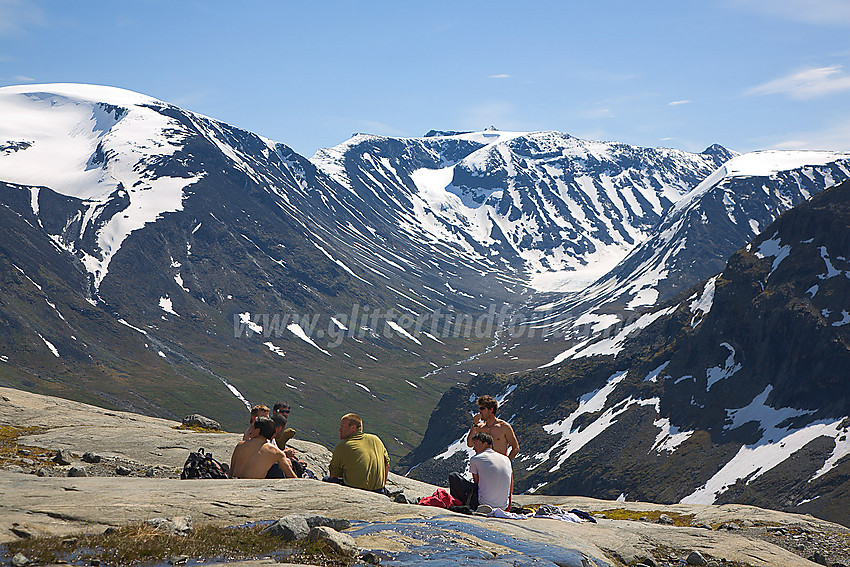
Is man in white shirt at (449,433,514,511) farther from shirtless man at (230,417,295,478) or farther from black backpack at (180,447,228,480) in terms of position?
black backpack at (180,447,228,480)

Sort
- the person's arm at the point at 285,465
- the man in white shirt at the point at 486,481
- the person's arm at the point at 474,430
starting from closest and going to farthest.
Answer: the man in white shirt at the point at 486,481, the person's arm at the point at 474,430, the person's arm at the point at 285,465

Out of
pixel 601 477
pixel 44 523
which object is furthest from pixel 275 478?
pixel 601 477

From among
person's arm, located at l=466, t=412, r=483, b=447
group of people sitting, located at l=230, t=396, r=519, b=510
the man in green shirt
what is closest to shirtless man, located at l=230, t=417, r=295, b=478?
group of people sitting, located at l=230, t=396, r=519, b=510

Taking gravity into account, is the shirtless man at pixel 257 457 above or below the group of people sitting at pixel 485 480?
below

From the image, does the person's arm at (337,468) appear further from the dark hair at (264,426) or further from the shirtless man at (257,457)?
the dark hair at (264,426)

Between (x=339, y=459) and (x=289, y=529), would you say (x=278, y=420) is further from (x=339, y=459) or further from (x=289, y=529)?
(x=289, y=529)

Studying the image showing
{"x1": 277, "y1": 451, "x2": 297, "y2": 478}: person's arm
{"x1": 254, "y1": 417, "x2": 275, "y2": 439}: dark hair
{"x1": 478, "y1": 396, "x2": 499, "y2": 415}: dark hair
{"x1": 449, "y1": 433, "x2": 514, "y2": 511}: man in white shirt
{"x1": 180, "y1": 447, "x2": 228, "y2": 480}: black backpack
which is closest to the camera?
{"x1": 449, "y1": 433, "x2": 514, "y2": 511}: man in white shirt

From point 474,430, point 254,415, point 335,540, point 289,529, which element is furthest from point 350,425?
point 335,540

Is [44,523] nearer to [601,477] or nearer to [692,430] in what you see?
[601,477]

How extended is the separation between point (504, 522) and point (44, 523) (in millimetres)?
11230

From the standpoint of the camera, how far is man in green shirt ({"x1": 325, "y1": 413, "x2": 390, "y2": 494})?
72.3 ft

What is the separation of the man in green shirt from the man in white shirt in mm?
2822

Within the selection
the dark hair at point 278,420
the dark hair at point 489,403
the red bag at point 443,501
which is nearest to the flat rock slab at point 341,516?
the red bag at point 443,501

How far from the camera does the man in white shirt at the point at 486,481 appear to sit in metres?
20.4
